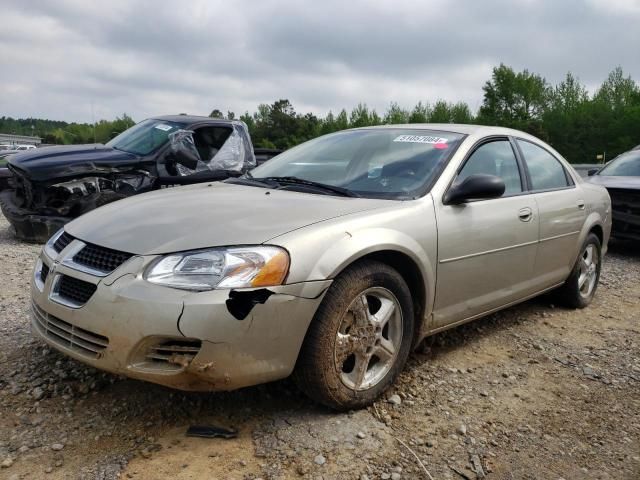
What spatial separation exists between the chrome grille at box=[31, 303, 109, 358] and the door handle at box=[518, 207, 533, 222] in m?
2.71

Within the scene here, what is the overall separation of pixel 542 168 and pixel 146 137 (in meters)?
4.99

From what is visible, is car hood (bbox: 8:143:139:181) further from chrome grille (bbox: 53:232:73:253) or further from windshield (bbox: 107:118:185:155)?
chrome grille (bbox: 53:232:73:253)

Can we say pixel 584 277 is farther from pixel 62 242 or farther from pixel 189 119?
pixel 189 119

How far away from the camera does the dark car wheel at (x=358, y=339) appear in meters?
2.60

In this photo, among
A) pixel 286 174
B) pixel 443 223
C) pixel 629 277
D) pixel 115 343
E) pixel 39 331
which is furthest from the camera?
→ pixel 629 277

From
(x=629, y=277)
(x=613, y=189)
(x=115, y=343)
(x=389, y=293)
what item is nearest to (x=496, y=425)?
(x=389, y=293)

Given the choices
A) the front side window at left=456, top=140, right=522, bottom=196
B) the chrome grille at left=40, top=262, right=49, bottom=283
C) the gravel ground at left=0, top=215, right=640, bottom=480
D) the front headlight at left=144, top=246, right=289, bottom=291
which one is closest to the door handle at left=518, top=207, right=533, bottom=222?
the front side window at left=456, top=140, right=522, bottom=196

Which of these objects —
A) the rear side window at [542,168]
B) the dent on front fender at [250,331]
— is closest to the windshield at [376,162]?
the rear side window at [542,168]

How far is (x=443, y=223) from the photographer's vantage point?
10.5ft

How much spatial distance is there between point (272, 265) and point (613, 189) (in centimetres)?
697

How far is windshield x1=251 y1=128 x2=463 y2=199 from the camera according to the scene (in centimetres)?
334

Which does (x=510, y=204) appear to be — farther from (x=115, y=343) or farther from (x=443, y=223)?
(x=115, y=343)

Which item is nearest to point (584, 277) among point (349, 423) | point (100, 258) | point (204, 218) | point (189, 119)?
point (349, 423)

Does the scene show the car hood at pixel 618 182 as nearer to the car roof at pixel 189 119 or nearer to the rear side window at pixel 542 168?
the rear side window at pixel 542 168
